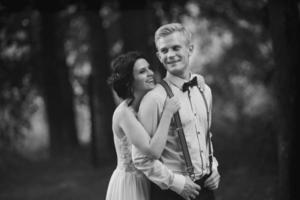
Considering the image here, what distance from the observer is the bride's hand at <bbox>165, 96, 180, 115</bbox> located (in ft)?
11.2

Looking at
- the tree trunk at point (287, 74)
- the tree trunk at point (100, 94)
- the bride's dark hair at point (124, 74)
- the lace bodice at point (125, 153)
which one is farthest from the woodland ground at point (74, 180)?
the bride's dark hair at point (124, 74)

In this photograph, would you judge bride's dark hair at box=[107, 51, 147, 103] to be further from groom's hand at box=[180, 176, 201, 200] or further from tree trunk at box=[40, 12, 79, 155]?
tree trunk at box=[40, 12, 79, 155]

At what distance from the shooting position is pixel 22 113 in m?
12.9

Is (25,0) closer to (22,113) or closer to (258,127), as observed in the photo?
(22,113)

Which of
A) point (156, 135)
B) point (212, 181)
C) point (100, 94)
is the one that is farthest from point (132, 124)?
point (100, 94)

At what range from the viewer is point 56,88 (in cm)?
1274

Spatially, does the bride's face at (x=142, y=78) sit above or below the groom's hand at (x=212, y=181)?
above

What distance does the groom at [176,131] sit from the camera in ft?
11.2

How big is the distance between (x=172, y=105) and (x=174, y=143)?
0.30m

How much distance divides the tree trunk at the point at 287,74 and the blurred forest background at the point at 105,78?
1 centimetres

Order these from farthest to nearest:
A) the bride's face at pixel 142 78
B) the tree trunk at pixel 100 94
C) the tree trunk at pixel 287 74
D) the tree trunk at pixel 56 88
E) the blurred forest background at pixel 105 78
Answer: the tree trunk at pixel 56 88
the tree trunk at pixel 100 94
the blurred forest background at pixel 105 78
the tree trunk at pixel 287 74
the bride's face at pixel 142 78

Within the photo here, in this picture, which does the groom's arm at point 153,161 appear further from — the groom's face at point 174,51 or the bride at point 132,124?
the groom's face at point 174,51

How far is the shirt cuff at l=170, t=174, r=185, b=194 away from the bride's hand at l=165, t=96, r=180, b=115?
0.46 m

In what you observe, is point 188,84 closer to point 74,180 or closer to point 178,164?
point 178,164
